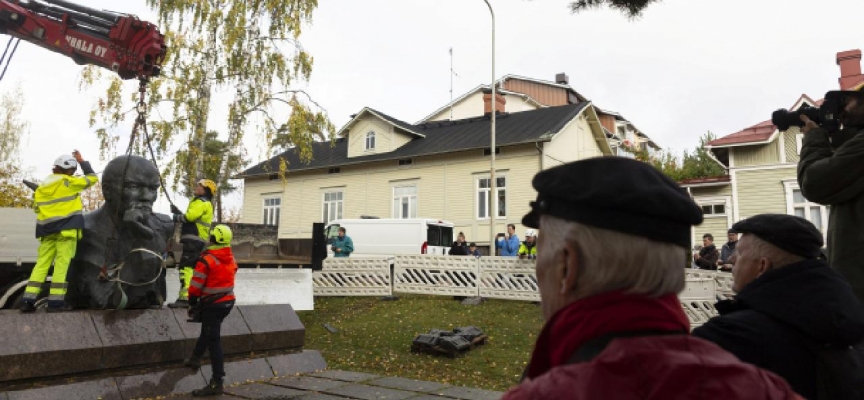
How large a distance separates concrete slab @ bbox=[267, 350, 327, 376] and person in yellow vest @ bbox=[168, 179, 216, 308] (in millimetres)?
1546

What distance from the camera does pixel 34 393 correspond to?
5293 millimetres

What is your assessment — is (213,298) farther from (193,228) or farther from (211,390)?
(193,228)

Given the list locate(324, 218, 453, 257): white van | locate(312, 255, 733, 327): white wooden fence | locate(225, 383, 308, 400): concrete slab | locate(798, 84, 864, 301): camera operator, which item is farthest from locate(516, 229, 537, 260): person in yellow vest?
locate(798, 84, 864, 301): camera operator

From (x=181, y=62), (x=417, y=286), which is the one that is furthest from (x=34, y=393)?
(x=181, y=62)

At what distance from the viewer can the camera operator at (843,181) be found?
9.20 ft

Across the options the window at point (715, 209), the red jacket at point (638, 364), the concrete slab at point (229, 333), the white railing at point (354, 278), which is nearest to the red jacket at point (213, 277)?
the concrete slab at point (229, 333)

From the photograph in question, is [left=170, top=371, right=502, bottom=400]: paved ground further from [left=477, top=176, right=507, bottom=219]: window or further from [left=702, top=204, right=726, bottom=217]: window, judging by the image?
[left=702, top=204, right=726, bottom=217]: window

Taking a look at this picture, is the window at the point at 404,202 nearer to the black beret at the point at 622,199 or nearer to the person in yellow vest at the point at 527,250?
the person in yellow vest at the point at 527,250

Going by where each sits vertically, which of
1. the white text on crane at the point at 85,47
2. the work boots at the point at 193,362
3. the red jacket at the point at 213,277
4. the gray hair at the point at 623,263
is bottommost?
the work boots at the point at 193,362

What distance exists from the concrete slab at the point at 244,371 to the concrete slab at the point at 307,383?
0.20 meters

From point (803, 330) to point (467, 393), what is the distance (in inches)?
195

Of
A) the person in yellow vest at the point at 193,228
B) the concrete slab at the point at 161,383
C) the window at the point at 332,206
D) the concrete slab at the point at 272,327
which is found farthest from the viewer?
the window at the point at 332,206

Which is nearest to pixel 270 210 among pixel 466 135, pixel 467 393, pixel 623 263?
pixel 466 135

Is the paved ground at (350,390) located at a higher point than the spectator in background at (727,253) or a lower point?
lower
